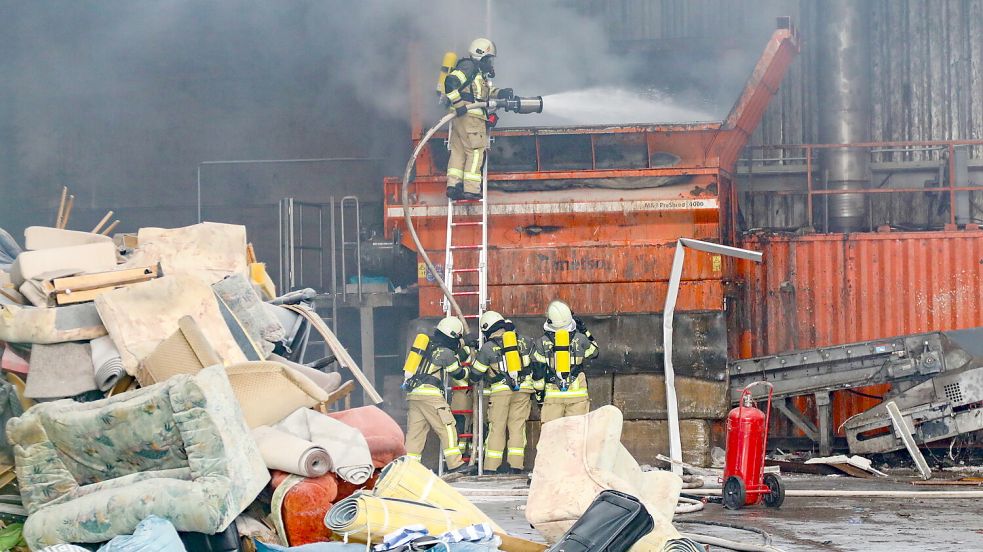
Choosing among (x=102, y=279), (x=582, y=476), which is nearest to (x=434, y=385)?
(x=102, y=279)

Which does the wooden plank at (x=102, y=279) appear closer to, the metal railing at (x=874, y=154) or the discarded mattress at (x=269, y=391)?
the discarded mattress at (x=269, y=391)

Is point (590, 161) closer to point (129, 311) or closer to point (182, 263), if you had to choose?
point (182, 263)

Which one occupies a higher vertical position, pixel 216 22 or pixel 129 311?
pixel 216 22

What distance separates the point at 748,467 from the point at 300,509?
14.1 feet

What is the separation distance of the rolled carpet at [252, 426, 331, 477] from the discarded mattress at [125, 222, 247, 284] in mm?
1773

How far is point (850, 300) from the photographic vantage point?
12.2 m

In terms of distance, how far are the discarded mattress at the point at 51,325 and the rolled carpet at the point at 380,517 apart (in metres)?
1.68

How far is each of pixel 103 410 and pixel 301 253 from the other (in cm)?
849

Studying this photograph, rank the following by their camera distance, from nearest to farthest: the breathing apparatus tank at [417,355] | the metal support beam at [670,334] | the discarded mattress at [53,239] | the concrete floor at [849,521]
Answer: the concrete floor at [849,521] → the discarded mattress at [53,239] → the metal support beam at [670,334] → the breathing apparatus tank at [417,355]

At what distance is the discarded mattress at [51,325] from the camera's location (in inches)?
235

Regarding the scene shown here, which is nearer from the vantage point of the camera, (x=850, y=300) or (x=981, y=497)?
(x=981, y=497)

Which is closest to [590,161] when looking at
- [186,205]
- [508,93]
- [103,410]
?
[508,93]

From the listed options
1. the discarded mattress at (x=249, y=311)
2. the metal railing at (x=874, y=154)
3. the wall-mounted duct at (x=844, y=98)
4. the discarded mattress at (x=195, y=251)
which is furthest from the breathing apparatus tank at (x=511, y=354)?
the wall-mounted duct at (x=844, y=98)

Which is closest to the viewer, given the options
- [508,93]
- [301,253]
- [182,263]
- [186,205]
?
[182,263]
